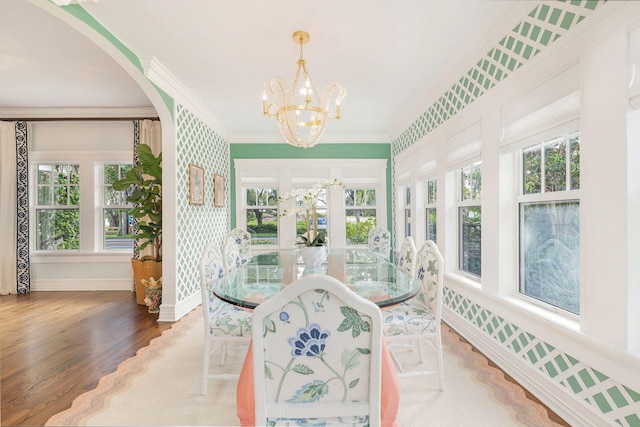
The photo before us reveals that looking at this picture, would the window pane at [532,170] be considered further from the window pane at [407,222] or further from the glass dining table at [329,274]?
the window pane at [407,222]

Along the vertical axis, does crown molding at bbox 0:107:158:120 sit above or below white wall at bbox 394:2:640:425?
above

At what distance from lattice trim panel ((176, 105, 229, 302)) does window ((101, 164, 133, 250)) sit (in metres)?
1.35

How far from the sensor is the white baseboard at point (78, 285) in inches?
184

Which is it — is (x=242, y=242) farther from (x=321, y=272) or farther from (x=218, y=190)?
(x=321, y=272)

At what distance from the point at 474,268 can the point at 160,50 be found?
3.56 m

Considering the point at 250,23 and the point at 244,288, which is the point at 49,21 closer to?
the point at 250,23

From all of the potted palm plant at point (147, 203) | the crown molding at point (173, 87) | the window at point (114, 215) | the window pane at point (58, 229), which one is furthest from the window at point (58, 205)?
the crown molding at point (173, 87)

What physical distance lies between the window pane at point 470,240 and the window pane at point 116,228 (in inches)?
186

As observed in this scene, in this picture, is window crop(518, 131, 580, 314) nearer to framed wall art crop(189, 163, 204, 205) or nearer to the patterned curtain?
framed wall art crop(189, 163, 204, 205)

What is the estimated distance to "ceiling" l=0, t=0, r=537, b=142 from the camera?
6.91ft

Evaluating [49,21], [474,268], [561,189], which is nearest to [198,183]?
[49,21]

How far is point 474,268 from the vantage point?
2.99 metres

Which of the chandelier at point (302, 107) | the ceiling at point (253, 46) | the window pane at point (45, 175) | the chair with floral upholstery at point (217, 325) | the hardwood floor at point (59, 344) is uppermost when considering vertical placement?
the ceiling at point (253, 46)

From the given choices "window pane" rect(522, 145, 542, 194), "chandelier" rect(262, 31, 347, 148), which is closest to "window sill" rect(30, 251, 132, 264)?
"chandelier" rect(262, 31, 347, 148)
